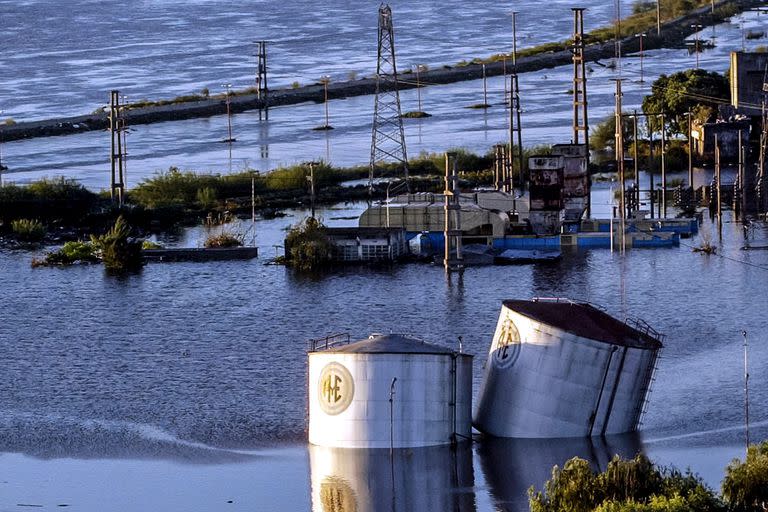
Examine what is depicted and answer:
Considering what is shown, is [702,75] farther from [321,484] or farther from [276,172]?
[321,484]

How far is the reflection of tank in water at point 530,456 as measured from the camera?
2780cm

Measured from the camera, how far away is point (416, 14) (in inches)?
6501

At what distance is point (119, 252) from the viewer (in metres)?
54.0

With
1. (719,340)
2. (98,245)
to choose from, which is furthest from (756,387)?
(98,245)

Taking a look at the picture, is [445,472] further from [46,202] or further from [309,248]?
[46,202]

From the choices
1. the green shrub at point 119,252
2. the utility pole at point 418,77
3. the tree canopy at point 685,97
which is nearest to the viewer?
the green shrub at point 119,252

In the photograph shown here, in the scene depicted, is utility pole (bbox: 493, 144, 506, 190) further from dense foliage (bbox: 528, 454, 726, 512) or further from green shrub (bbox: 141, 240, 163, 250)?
dense foliage (bbox: 528, 454, 726, 512)

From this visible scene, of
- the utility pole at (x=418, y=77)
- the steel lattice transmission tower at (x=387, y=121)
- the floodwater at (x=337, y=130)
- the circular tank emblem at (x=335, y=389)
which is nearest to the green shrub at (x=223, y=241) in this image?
the steel lattice transmission tower at (x=387, y=121)

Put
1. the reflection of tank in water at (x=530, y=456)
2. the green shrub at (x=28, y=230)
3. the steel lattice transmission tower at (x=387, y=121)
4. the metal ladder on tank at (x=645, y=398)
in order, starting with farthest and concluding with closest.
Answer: the steel lattice transmission tower at (x=387, y=121) < the green shrub at (x=28, y=230) < the metal ladder on tank at (x=645, y=398) < the reflection of tank in water at (x=530, y=456)

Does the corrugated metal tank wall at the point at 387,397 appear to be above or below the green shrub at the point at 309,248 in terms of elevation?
below

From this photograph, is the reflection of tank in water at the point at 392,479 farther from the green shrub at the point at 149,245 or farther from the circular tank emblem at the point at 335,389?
the green shrub at the point at 149,245

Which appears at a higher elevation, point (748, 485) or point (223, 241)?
point (223, 241)

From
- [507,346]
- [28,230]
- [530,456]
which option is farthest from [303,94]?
[530,456]

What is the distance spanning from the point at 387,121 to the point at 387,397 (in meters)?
40.6
